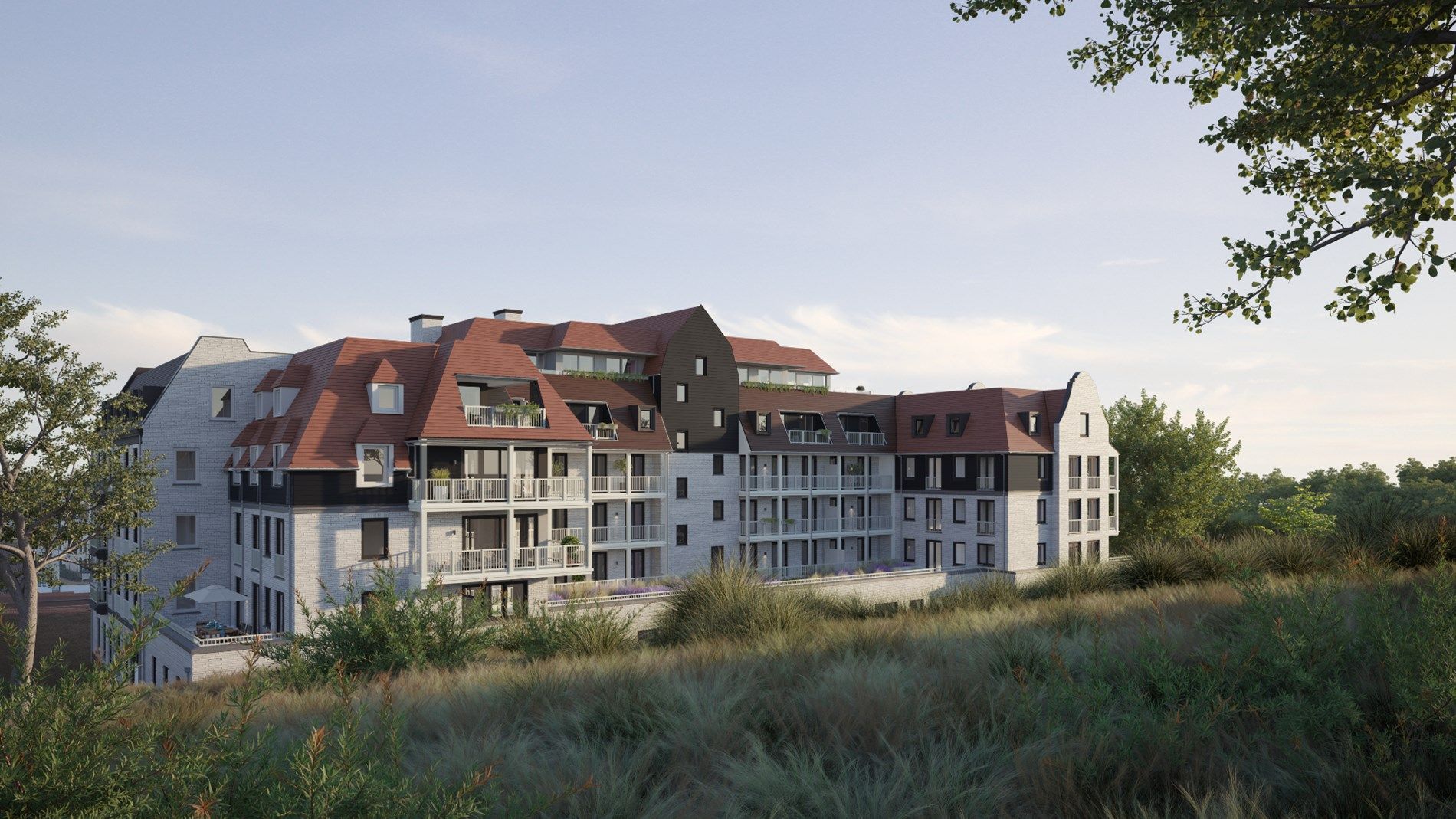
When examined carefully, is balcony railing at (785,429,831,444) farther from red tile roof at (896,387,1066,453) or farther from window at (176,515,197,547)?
window at (176,515,197,547)

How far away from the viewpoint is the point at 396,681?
9430 millimetres

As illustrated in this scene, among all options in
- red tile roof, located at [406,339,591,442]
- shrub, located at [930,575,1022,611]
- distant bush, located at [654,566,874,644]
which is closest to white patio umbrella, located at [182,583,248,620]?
red tile roof, located at [406,339,591,442]

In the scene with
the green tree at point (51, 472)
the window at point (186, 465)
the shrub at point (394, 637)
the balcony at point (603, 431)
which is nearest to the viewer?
the shrub at point (394, 637)

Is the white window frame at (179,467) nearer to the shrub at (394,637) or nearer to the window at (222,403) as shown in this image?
the window at (222,403)

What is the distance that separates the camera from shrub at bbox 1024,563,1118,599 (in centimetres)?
1625

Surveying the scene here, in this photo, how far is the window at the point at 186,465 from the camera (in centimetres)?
3662

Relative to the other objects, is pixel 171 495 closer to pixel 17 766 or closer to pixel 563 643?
pixel 563 643

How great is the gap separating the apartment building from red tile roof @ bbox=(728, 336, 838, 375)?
0.17 meters

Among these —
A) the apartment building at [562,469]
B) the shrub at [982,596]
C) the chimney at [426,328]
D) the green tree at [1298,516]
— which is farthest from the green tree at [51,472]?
the green tree at [1298,516]

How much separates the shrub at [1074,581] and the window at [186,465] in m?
33.3

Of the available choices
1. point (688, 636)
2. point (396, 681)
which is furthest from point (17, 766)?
point (688, 636)

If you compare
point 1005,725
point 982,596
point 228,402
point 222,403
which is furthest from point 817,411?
point 1005,725

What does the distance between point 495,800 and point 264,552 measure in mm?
32190

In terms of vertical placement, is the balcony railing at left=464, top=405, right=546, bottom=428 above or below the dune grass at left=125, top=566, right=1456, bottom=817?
above
